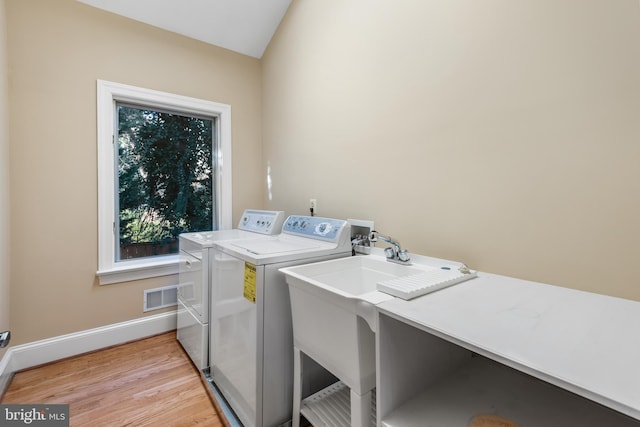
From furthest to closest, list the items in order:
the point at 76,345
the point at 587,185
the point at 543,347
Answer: the point at 76,345
the point at 587,185
the point at 543,347

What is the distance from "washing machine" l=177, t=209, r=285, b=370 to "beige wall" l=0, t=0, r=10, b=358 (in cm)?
97

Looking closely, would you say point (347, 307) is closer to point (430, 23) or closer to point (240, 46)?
point (430, 23)

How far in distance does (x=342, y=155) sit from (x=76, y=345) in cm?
232

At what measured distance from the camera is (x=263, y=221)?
215cm

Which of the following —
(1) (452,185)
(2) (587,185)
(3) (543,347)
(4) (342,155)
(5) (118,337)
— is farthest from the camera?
(5) (118,337)

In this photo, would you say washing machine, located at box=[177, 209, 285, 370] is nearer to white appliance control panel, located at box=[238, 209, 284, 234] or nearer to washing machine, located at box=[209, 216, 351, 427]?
white appliance control panel, located at box=[238, 209, 284, 234]

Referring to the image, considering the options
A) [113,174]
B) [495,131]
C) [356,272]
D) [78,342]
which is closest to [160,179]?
[113,174]

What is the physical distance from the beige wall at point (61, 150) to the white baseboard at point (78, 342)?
54mm

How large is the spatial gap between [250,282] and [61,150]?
179cm

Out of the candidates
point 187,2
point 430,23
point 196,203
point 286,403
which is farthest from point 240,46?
point 286,403

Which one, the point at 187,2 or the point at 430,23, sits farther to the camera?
the point at 187,2

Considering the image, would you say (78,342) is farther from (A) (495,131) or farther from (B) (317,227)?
(A) (495,131)

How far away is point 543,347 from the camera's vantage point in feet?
1.82

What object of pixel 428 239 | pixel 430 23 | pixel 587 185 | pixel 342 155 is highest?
pixel 430 23
